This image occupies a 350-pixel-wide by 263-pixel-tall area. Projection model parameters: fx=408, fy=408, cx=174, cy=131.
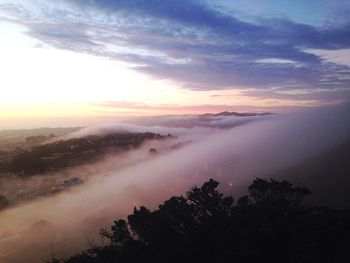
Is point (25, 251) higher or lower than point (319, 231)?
lower

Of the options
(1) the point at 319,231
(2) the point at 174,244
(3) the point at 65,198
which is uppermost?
(1) the point at 319,231

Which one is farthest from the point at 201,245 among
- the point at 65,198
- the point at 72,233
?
the point at 65,198

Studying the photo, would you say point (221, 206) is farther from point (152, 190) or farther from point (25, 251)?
point (152, 190)

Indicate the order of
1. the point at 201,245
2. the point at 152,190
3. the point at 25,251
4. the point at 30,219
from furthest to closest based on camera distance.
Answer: the point at 152,190
the point at 30,219
the point at 25,251
the point at 201,245

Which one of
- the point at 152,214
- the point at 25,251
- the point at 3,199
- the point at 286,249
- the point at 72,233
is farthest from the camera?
the point at 3,199

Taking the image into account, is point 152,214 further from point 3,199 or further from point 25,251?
point 3,199

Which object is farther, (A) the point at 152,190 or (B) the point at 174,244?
(A) the point at 152,190

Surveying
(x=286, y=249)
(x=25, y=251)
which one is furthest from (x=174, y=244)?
(x=25, y=251)
